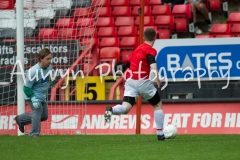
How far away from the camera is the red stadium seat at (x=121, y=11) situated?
17.8 metres

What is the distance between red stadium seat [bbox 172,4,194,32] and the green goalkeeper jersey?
601cm

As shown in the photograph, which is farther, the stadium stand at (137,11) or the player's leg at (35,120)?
the stadium stand at (137,11)

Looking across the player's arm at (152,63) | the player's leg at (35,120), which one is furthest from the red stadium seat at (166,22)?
the player's arm at (152,63)

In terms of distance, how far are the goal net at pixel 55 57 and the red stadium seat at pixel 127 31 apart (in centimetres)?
229

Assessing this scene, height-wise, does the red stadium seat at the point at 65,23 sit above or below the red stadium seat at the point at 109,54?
above

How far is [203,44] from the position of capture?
13.7m

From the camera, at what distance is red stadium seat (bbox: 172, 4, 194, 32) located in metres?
17.1

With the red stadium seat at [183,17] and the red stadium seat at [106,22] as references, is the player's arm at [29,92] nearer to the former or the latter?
the red stadium seat at [106,22]

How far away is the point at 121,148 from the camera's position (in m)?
9.38

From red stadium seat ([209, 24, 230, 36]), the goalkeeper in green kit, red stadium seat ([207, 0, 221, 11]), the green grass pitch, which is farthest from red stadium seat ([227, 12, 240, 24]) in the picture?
the goalkeeper in green kit

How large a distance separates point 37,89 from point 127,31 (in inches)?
218

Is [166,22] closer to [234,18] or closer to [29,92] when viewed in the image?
[234,18]

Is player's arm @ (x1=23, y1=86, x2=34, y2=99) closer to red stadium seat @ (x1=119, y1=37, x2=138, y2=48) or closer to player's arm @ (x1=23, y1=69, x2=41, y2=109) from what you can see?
player's arm @ (x1=23, y1=69, x2=41, y2=109)

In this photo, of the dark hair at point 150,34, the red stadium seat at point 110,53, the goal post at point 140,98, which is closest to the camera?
the dark hair at point 150,34
